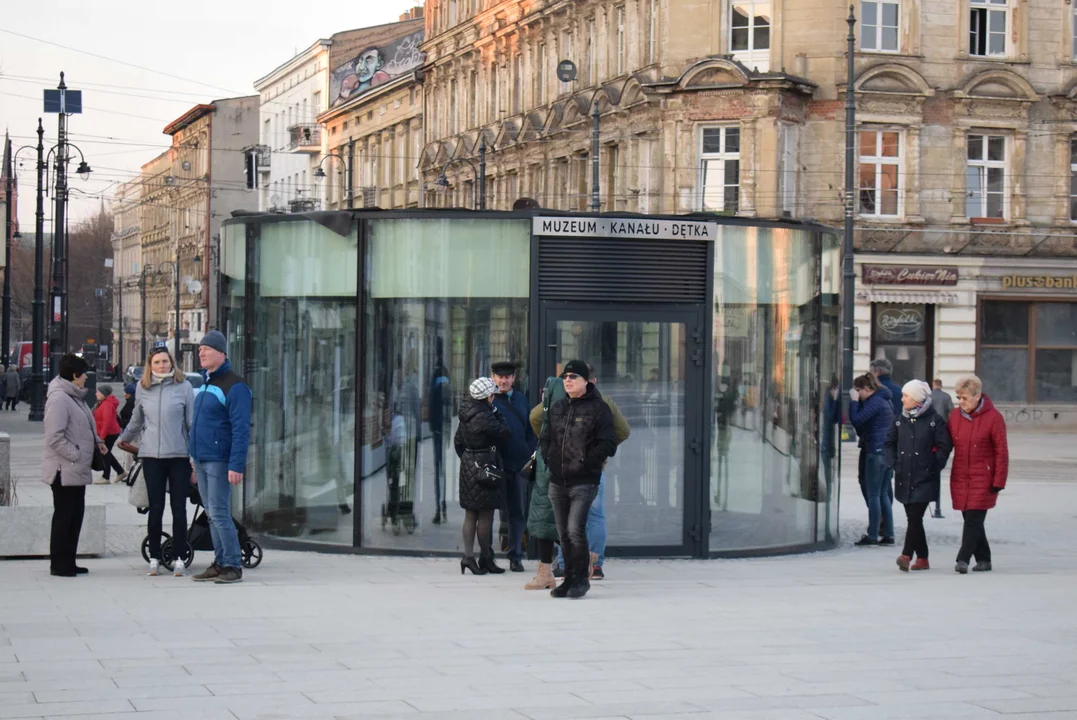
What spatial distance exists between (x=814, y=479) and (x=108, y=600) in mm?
6820

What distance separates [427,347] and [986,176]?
33.8m

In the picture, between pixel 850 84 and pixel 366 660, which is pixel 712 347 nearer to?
pixel 366 660

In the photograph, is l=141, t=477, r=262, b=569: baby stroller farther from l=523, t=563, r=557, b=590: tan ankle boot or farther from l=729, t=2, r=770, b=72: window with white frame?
l=729, t=2, r=770, b=72: window with white frame

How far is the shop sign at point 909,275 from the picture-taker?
4431cm

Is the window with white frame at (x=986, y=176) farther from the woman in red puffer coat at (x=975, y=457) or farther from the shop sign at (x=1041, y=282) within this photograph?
the woman in red puffer coat at (x=975, y=457)

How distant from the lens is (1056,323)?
1831 inches

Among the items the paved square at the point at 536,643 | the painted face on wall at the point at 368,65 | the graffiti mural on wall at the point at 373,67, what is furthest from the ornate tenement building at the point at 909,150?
the painted face on wall at the point at 368,65

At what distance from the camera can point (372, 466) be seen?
47.1 feet

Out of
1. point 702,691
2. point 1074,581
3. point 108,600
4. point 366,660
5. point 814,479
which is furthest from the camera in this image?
point 814,479

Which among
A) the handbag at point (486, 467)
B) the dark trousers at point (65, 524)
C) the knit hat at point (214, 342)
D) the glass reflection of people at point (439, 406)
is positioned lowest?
the dark trousers at point (65, 524)

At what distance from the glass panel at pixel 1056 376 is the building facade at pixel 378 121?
91.3ft

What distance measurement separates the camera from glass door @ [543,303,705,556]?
14141 millimetres

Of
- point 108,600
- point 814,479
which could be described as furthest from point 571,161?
point 108,600

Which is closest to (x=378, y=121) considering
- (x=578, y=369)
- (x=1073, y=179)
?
(x=1073, y=179)
